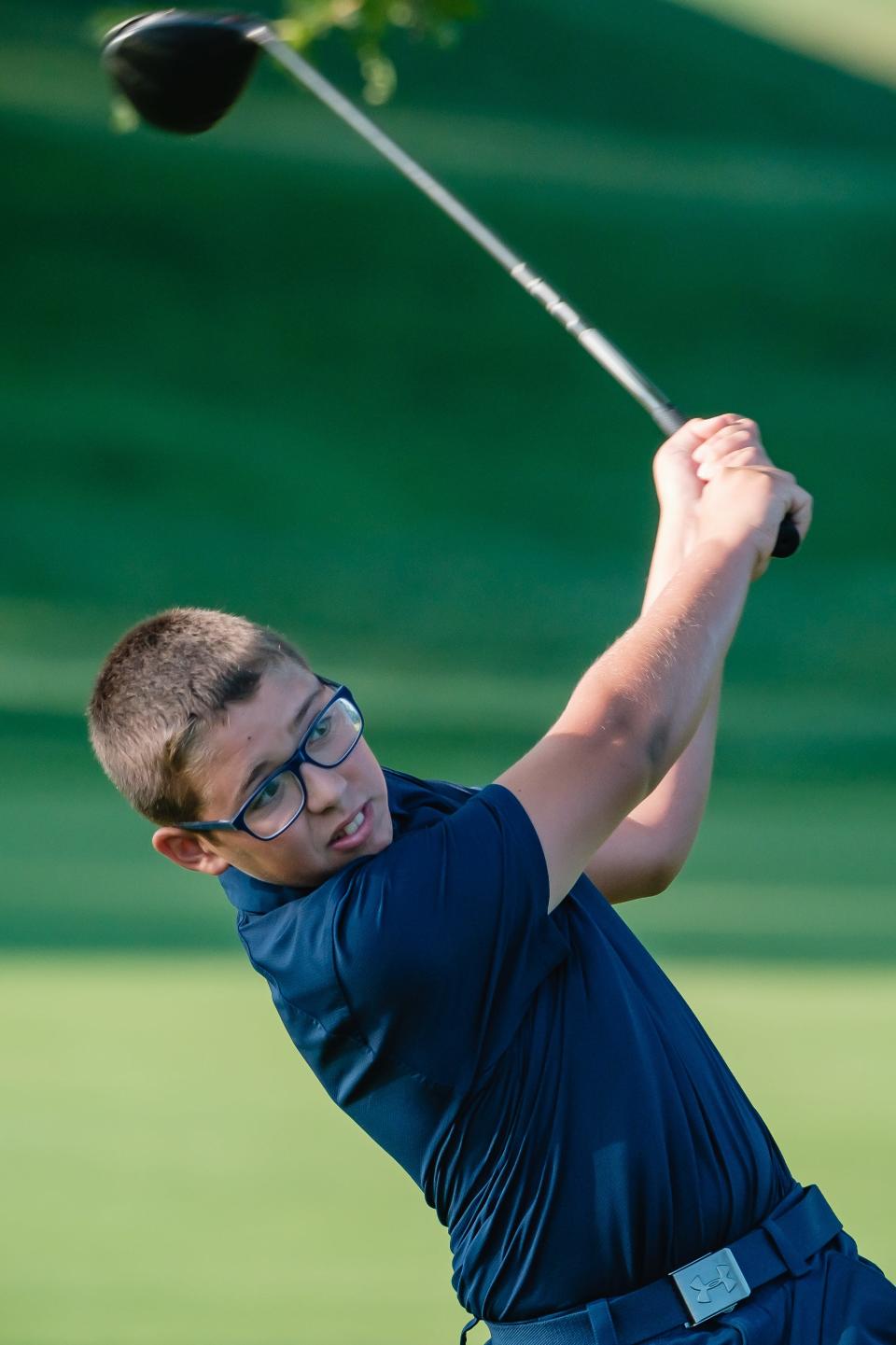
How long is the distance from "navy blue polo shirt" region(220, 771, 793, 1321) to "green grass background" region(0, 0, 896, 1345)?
1455 millimetres

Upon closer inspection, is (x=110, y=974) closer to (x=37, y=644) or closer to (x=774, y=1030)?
(x=774, y=1030)

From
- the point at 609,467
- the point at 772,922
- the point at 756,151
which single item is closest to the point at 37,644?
the point at 609,467

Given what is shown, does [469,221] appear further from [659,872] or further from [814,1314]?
[814,1314]

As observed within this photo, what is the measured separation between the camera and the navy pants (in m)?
1.83

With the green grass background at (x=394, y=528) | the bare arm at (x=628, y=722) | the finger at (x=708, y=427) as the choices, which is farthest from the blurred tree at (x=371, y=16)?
the bare arm at (x=628, y=722)

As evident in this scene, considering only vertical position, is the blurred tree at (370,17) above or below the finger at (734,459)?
above

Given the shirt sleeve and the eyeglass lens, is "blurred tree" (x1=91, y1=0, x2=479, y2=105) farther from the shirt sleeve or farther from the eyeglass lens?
the shirt sleeve

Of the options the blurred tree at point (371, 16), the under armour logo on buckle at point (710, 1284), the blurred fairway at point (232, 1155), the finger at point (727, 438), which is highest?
the blurred tree at point (371, 16)

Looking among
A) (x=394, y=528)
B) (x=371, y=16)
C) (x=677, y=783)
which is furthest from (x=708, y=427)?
(x=394, y=528)

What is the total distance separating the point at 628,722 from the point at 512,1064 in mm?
355

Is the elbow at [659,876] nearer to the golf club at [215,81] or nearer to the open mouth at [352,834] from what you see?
the open mouth at [352,834]

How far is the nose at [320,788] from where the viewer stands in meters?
1.89

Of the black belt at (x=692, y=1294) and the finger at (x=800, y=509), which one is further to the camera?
the finger at (x=800, y=509)

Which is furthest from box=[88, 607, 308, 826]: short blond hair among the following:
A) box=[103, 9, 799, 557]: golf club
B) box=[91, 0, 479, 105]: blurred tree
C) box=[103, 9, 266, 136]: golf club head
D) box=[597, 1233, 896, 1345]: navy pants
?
box=[91, 0, 479, 105]: blurred tree
